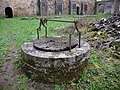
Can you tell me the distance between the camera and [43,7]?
1772cm

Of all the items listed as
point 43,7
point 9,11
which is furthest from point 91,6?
point 9,11

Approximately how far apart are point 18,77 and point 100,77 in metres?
1.97

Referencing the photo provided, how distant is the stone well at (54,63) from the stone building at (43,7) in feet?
40.9

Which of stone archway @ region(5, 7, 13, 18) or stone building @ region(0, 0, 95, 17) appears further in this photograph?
stone archway @ region(5, 7, 13, 18)

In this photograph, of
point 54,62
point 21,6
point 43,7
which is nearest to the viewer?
point 54,62

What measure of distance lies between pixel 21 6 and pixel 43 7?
110 inches

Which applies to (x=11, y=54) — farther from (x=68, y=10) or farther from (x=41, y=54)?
(x=68, y=10)

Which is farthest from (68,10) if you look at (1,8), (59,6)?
(1,8)

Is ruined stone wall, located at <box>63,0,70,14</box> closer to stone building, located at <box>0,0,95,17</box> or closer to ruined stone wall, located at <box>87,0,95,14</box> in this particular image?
stone building, located at <box>0,0,95,17</box>

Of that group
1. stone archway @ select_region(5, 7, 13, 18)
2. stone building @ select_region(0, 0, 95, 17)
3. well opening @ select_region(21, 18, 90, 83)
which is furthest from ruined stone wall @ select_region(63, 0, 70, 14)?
well opening @ select_region(21, 18, 90, 83)

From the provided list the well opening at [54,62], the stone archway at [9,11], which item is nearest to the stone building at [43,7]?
the stone archway at [9,11]

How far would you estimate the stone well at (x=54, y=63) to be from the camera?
3270 millimetres

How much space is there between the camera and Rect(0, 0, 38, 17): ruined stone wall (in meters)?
14.7

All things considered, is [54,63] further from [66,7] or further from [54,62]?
[66,7]
